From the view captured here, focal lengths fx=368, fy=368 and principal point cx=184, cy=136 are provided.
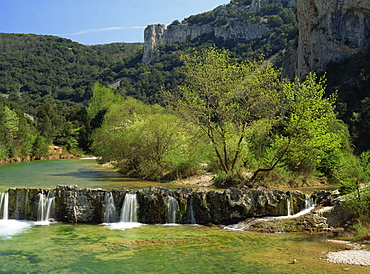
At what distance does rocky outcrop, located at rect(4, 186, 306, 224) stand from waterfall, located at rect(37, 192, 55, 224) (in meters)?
0.05

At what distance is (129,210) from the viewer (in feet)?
56.1

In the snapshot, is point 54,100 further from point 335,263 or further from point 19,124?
point 335,263

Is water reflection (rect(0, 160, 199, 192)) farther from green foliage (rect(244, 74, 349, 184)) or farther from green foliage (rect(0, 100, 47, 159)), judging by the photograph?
green foliage (rect(0, 100, 47, 159))

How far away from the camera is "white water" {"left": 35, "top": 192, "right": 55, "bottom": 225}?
17.2 meters

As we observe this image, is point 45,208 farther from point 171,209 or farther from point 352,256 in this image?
point 352,256

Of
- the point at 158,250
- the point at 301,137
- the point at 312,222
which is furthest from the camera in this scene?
the point at 301,137

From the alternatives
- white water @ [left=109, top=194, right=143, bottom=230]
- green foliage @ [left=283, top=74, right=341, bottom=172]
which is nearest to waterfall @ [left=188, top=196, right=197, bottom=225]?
white water @ [left=109, top=194, right=143, bottom=230]

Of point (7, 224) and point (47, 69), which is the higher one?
point (47, 69)

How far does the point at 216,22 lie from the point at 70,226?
15490 centimetres

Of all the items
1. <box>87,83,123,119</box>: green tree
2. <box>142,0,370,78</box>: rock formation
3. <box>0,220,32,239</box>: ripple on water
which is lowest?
<box>0,220,32,239</box>: ripple on water

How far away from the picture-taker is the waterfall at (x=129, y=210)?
667 inches

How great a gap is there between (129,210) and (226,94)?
898cm

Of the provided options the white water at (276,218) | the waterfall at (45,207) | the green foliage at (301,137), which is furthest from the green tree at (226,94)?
the waterfall at (45,207)

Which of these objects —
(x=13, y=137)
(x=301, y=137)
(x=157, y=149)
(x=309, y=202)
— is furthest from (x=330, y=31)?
(x=13, y=137)
